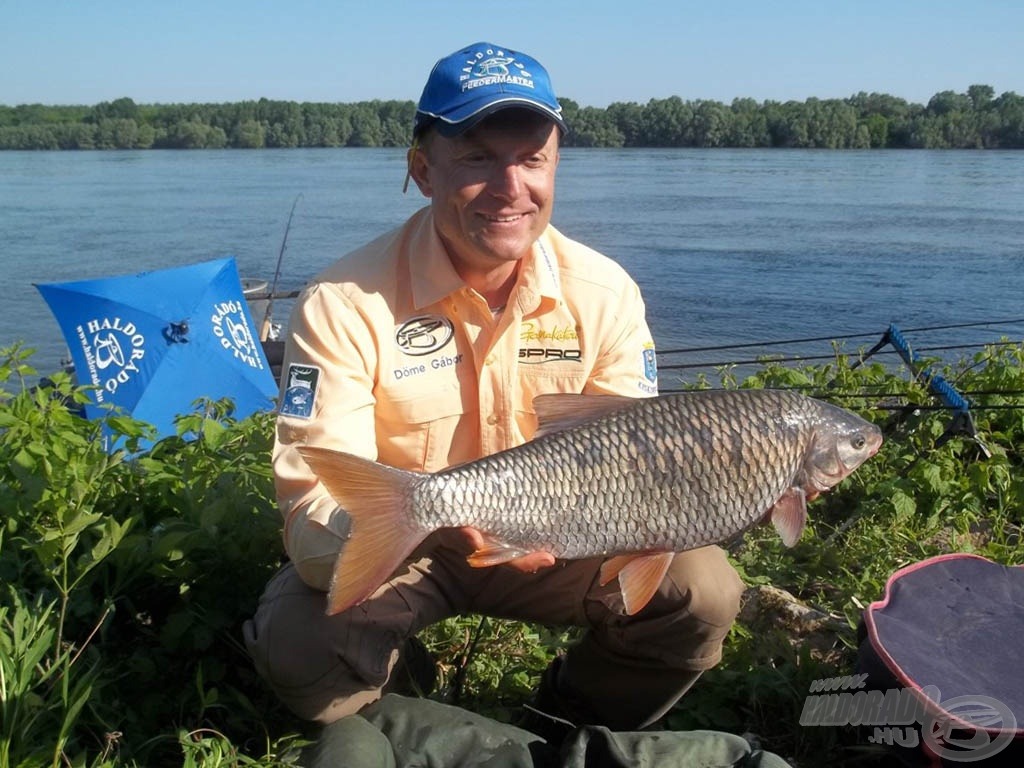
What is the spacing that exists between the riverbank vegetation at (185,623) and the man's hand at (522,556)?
70 centimetres

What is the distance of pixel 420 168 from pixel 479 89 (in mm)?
291

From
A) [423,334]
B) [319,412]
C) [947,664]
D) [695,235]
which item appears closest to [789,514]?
[947,664]

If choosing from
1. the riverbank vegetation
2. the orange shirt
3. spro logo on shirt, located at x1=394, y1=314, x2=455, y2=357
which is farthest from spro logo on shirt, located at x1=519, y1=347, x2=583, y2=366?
the riverbank vegetation

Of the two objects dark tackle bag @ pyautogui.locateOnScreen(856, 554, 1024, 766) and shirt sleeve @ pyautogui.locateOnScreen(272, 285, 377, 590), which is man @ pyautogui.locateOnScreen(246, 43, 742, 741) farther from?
dark tackle bag @ pyautogui.locateOnScreen(856, 554, 1024, 766)

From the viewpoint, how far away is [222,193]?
23.8m

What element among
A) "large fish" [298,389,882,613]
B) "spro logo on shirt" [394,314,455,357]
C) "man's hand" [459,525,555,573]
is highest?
"spro logo on shirt" [394,314,455,357]

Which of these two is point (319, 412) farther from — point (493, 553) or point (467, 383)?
point (493, 553)

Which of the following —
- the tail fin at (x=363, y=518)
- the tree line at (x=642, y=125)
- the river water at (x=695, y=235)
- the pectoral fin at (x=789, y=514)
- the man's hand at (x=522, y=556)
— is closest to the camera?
the tail fin at (x=363, y=518)

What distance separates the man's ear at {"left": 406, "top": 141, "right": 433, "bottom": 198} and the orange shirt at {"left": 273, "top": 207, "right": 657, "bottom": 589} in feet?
0.23

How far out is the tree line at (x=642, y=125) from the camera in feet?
132

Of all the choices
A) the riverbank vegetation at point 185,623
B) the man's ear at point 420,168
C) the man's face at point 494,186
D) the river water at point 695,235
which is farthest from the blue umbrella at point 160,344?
the man's face at point 494,186

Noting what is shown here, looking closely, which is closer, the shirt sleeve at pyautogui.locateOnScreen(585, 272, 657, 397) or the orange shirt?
the orange shirt

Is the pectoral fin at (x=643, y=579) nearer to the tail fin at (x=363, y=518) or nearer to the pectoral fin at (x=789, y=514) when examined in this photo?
the pectoral fin at (x=789, y=514)

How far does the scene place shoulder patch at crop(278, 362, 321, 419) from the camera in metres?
2.37
